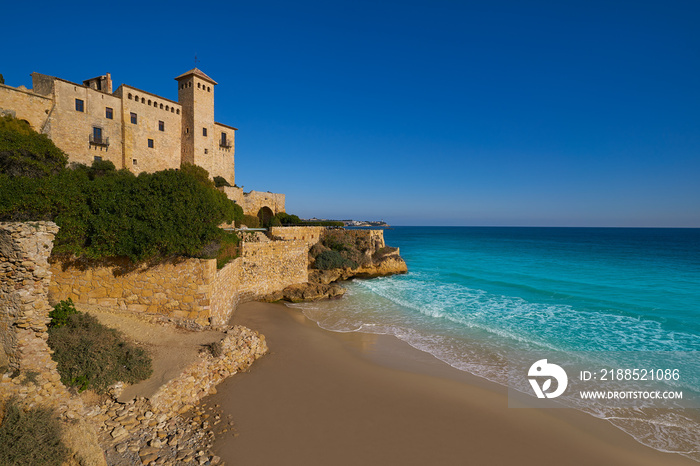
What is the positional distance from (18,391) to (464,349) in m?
10.8

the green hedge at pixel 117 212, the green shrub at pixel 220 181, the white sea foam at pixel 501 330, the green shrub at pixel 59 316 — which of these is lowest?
the white sea foam at pixel 501 330

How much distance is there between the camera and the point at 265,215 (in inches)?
1260

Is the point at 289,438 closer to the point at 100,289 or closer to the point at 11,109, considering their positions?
the point at 100,289

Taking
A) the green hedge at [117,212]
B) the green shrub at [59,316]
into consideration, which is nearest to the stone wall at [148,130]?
the green hedge at [117,212]

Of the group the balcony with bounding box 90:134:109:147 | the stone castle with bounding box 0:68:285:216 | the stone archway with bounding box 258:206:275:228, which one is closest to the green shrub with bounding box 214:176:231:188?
the stone castle with bounding box 0:68:285:216

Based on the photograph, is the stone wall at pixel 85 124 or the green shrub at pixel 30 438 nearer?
the green shrub at pixel 30 438

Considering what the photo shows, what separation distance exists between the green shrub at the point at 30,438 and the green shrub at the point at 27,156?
44.2 feet

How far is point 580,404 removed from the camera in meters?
7.44

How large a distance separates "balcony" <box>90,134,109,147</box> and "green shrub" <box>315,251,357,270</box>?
63.1 feet

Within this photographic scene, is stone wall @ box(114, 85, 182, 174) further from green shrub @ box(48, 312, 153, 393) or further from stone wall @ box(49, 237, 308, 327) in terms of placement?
green shrub @ box(48, 312, 153, 393)

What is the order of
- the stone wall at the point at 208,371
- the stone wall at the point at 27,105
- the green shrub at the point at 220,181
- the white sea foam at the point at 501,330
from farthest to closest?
1. the green shrub at the point at 220,181
2. the stone wall at the point at 27,105
3. the white sea foam at the point at 501,330
4. the stone wall at the point at 208,371

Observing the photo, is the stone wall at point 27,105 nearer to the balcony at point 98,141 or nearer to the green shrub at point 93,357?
the balcony at point 98,141

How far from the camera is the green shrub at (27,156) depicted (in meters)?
13.0

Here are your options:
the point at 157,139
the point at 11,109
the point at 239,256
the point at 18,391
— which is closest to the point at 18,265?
the point at 18,391
